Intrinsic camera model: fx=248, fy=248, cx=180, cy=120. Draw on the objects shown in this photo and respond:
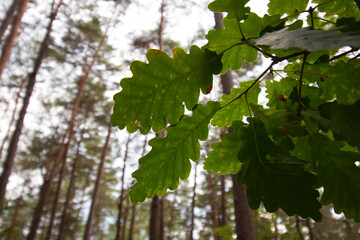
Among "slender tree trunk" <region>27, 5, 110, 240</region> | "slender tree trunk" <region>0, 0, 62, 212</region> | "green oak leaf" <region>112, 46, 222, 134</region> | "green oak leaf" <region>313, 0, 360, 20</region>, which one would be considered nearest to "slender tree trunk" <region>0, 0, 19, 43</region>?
"slender tree trunk" <region>0, 0, 62, 212</region>

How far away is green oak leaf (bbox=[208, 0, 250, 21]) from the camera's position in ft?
3.37

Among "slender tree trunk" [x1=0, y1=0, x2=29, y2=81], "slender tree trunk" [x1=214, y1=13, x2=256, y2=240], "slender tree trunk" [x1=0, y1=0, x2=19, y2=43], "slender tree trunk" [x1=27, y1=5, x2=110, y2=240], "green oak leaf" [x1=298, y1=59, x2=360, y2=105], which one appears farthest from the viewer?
"slender tree trunk" [x1=27, y1=5, x2=110, y2=240]

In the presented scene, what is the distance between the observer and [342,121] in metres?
0.94

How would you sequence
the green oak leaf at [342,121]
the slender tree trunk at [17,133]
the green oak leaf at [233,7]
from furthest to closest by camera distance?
the slender tree trunk at [17,133], the green oak leaf at [233,7], the green oak leaf at [342,121]

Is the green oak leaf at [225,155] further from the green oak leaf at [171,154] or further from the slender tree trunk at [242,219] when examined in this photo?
the slender tree trunk at [242,219]

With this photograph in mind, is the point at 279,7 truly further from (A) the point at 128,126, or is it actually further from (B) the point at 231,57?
(A) the point at 128,126

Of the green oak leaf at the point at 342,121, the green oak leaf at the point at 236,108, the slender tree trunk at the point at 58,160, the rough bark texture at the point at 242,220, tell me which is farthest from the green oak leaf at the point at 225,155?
the slender tree trunk at the point at 58,160

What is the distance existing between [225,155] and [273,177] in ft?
1.40

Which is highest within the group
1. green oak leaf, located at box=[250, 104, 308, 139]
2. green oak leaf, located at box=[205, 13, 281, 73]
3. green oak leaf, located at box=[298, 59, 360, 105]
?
green oak leaf, located at box=[205, 13, 281, 73]

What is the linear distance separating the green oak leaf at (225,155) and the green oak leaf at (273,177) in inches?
11.5

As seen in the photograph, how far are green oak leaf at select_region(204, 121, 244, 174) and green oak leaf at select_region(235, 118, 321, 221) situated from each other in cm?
29

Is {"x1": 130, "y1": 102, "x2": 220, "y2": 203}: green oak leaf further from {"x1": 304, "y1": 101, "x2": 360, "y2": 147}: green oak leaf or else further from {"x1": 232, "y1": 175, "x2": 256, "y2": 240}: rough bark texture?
{"x1": 232, "y1": 175, "x2": 256, "y2": 240}: rough bark texture

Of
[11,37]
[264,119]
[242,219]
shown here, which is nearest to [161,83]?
[264,119]

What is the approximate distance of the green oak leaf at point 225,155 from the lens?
53.5 inches
